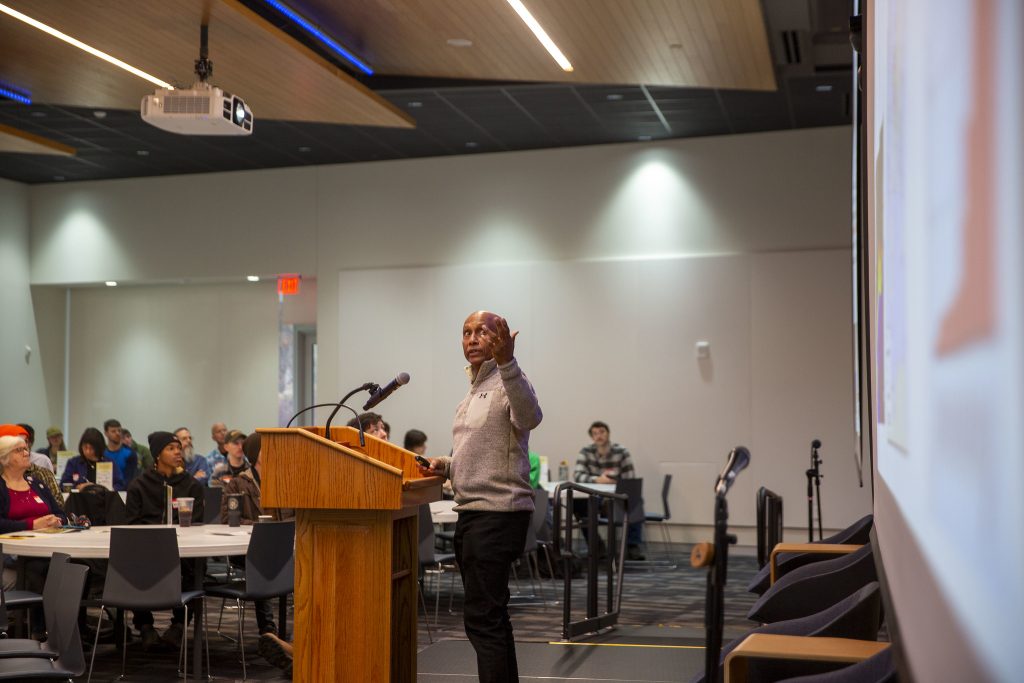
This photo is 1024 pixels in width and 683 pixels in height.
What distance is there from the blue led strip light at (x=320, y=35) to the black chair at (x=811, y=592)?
21.1ft

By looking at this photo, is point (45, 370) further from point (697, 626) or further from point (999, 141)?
point (999, 141)

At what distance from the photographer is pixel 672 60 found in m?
9.20

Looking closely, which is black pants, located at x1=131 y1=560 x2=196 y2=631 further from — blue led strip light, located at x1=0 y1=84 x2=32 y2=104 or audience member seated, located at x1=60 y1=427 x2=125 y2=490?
blue led strip light, located at x1=0 y1=84 x2=32 y2=104

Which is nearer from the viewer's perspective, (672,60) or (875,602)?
(875,602)

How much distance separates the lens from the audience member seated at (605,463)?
459 inches

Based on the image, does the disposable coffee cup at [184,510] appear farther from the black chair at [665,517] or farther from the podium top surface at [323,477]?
the black chair at [665,517]

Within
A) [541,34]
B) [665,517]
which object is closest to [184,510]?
[541,34]

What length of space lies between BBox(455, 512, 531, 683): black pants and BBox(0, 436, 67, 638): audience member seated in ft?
11.2

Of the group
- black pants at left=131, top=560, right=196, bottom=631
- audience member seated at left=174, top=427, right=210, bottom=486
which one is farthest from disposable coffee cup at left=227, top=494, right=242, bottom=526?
audience member seated at left=174, top=427, right=210, bottom=486

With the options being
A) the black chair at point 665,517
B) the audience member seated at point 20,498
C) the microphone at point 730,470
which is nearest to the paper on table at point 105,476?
the audience member seated at point 20,498

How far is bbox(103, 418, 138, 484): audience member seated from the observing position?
41.2 feet

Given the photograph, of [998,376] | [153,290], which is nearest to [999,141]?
[998,376]

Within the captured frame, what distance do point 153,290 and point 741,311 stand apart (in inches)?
319

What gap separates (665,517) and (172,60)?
21.9 ft
